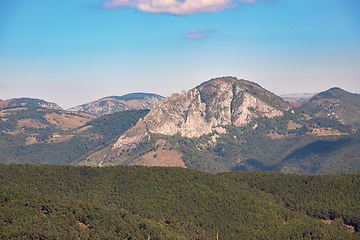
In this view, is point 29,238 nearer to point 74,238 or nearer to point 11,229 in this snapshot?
point 11,229

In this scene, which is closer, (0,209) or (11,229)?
(11,229)

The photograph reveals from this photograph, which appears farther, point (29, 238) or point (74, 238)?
point (74, 238)

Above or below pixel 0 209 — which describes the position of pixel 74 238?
below

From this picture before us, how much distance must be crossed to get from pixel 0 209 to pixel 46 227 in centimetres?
2607

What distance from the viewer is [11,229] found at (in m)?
184

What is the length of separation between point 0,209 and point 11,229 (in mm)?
19357

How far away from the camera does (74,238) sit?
653ft

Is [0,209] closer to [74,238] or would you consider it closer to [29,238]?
[29,238]

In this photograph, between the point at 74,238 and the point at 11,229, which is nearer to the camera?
the point at 11,229

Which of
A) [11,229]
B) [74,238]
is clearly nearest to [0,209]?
[11,229]

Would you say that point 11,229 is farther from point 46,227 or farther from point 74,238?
point 74,238

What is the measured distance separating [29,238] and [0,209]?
25596mm

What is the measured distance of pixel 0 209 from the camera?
197750 millimetres

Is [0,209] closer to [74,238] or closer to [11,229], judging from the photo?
[11,229]
